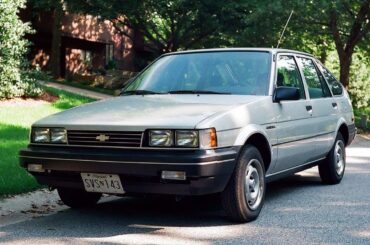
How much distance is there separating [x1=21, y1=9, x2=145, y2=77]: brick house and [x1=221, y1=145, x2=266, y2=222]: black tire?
69.1ft

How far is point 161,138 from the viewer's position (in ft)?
16.1

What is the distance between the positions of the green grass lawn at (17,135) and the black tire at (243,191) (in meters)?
2.65

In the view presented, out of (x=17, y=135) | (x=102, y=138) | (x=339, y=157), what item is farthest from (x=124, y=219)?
(x=17, y=135)

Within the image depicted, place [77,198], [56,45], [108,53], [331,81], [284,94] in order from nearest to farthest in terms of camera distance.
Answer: [284,94] → [77,198] → [331,81] → [56,45] → [108,53]

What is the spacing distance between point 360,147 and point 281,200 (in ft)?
24.5

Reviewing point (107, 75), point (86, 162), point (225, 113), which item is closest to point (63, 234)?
point (86, 162)

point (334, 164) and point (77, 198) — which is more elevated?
point (334, 164)

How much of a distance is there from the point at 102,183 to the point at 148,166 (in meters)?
0.54

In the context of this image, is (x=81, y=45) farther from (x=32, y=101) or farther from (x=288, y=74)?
(x=288, y=74)

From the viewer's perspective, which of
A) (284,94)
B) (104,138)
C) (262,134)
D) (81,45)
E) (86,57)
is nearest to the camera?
(104,138)

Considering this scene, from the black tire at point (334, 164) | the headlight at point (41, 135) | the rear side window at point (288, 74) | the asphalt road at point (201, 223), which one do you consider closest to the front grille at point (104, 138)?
the headlight at point (41, 135)

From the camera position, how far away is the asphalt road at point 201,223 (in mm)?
4914

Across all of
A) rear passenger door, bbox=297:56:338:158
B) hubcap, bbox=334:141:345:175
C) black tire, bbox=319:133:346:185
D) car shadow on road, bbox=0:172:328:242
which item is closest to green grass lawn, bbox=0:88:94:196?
car shadow on road, bbox=0:172:328:242

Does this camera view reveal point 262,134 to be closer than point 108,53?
Yes
